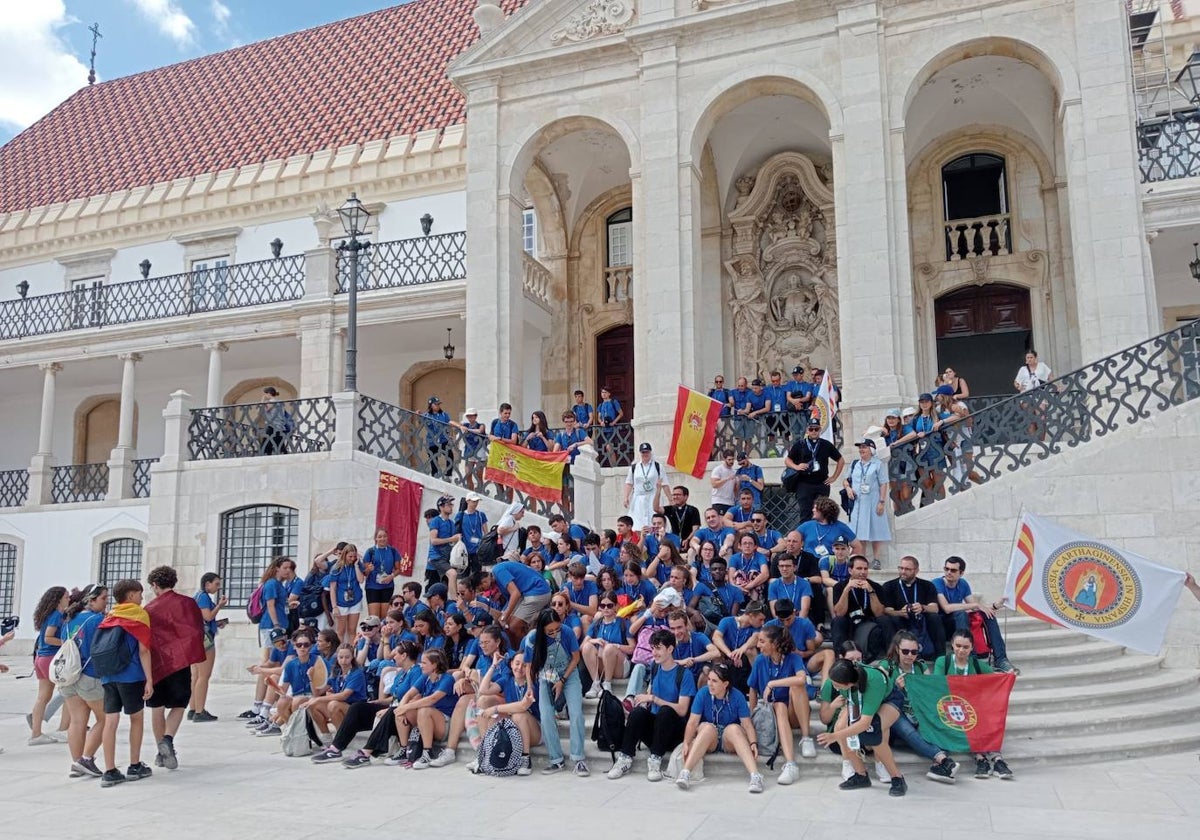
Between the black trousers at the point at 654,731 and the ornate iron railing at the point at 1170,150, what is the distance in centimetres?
1283

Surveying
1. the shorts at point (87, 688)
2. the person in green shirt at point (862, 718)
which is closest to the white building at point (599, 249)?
the person in green shirt at point (862, 718)

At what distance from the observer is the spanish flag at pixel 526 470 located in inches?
524

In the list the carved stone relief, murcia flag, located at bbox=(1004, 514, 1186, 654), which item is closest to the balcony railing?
the carved stone relief

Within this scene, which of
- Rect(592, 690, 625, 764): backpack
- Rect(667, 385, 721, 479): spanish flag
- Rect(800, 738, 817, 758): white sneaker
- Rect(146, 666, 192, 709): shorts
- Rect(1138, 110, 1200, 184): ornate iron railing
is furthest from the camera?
Rect(1138, 110, 1200, 184): ornate iron railing

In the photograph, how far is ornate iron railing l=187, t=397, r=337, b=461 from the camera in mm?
15219

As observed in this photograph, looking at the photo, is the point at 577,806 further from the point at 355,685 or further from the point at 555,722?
the point at 355,685

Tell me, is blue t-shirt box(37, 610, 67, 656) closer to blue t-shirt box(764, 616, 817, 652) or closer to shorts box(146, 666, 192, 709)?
shorts box(146, 666, 192, 709)

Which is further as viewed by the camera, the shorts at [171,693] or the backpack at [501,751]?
the shorts at [171,693]

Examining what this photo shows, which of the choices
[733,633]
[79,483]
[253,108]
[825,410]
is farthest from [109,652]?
[253,108]

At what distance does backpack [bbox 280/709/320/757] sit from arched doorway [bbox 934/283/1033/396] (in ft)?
46.1

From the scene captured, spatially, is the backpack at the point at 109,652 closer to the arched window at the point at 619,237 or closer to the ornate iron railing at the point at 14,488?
the arched window at the point at 619,237

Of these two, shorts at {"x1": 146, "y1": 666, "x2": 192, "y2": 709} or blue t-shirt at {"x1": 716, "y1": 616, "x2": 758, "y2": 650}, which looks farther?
blue t-shirt at {"x1": 716, "y1": 616, "x2": 758, "y2": 650}

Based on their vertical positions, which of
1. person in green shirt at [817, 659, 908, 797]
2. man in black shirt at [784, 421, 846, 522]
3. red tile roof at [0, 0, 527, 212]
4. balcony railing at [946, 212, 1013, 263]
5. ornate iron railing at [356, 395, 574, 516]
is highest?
red tile roof at [0, 0, 527, 212]

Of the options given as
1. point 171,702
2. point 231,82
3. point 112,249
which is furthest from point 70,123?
point 171,702
